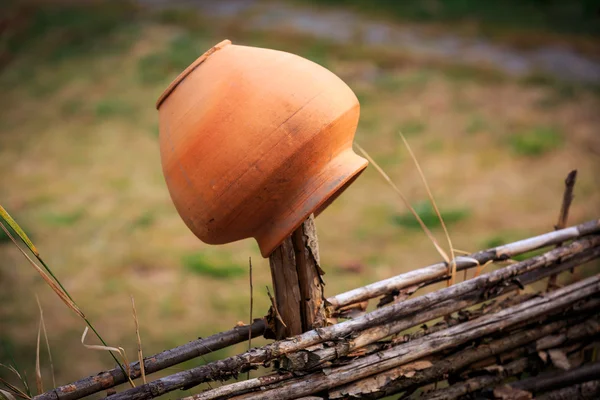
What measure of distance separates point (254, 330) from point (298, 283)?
25cm

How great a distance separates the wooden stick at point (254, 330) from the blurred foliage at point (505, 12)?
4901 mm

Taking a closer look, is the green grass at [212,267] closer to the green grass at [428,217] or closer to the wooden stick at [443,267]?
the green grass at [428,217]

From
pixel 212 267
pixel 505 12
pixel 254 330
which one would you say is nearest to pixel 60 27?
pixel 212 267

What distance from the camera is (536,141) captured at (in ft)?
16.4

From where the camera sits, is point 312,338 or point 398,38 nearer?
point 312,338

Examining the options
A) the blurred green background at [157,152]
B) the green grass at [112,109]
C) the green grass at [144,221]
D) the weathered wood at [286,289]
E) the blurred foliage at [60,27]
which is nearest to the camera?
the weathered wood at [286,289]

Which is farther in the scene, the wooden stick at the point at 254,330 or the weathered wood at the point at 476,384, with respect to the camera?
the weathered wood at the point at 476,384

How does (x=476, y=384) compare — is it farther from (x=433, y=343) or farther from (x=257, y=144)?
(x=257, y=144)

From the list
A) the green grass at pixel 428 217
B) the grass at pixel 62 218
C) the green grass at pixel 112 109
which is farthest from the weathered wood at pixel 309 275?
the green grass at pixel 112 109

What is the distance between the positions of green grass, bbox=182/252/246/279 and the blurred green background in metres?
0.01

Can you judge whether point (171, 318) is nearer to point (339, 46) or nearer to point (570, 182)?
point (570, 182)

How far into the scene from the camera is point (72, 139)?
5996 millimetres

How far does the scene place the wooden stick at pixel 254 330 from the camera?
176cm

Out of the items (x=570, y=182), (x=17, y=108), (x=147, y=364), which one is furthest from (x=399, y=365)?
(x=17, y=108)
